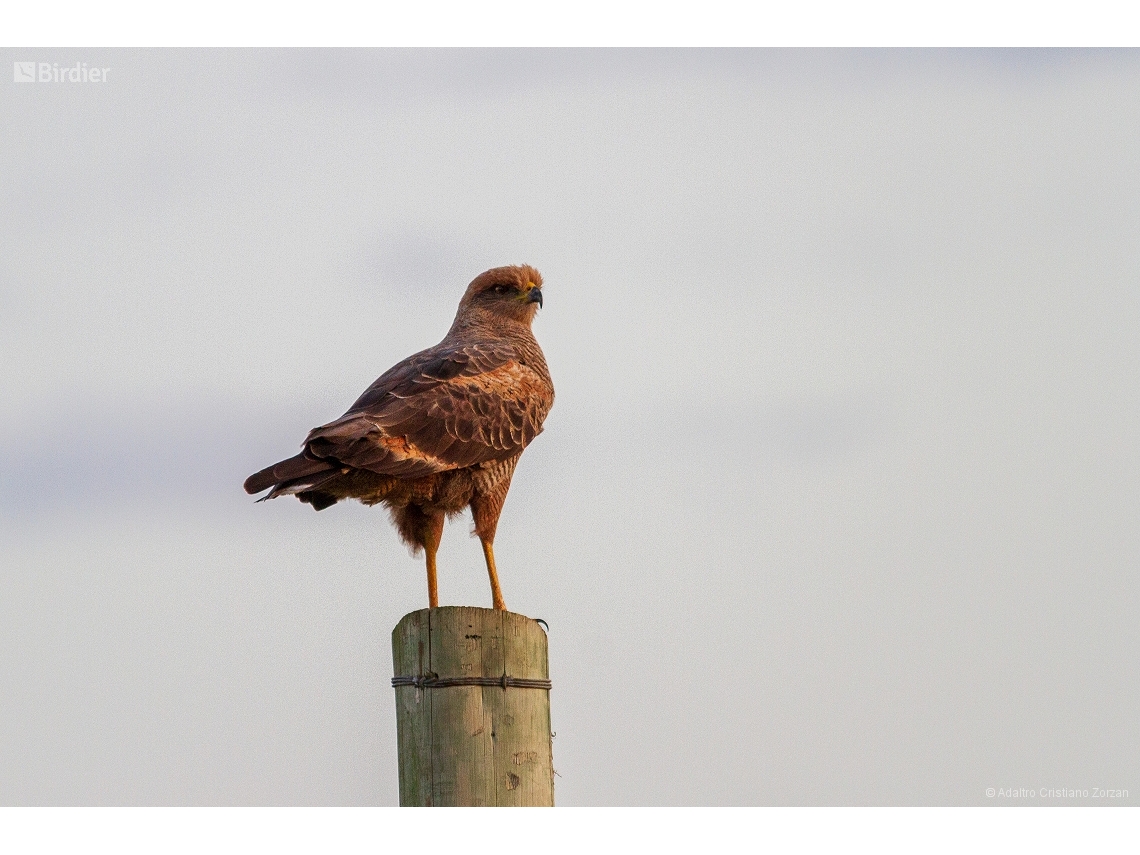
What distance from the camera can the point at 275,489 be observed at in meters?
5.94

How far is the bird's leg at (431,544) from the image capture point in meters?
7.29

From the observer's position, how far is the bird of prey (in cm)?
629

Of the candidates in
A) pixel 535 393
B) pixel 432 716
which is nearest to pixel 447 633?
pixel 432 716

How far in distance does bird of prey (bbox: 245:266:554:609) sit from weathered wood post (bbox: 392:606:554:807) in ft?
4.20

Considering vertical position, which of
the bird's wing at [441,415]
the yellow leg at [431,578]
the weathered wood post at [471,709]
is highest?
the bird's wing at [441,415]

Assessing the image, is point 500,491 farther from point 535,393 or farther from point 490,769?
point 490,769

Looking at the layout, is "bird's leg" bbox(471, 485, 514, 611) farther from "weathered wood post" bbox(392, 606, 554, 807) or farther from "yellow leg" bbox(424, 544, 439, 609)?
"weathered wood post" bbox(392, 606, 554, 807)

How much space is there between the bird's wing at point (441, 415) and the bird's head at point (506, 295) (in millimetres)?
683

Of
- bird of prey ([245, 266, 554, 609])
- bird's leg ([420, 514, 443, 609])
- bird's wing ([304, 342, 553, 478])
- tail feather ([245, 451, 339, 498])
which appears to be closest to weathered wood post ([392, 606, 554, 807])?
tail feather ([245, 451, 339, 498])

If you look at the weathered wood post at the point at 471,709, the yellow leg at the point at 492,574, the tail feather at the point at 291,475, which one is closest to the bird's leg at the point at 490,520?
the yellow leg at the point at 492,574

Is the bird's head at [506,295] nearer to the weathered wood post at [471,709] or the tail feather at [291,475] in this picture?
the tail feather at [291,475]

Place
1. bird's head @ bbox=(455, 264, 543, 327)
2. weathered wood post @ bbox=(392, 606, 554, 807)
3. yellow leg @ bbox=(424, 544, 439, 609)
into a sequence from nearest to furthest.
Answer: weathered wood post @ bbox=(392, 606, 554, 807), yellow leg @ bbox=(424, 544, 439, 609), bird's head @ bbox=(455, 264, 543, 327)

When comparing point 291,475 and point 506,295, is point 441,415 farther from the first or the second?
point 506,295

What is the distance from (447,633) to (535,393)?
9.31 ft
